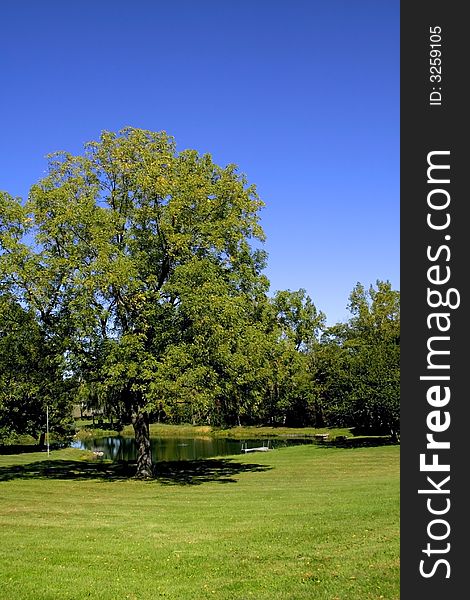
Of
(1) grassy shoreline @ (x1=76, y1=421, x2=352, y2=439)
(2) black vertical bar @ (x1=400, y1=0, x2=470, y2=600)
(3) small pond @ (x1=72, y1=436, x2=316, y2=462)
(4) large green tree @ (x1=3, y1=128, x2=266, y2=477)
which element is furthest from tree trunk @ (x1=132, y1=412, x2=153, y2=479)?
(1) grassy shoreline @ (x1=76, y1=421, x2=352, y2=439)

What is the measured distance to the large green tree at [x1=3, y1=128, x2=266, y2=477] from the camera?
2600cm

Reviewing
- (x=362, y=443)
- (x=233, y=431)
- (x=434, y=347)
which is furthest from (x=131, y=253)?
(x=233, y=431)

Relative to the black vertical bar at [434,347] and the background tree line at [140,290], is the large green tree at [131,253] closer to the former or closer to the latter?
the background tree line at [140,290]

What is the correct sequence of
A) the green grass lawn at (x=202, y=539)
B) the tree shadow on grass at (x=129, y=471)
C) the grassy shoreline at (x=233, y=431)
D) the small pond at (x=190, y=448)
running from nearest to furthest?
the green grass lawn at (x=202, y=539)
the tree shadow on grass at (x=129, y=471)
the small pond at (x=190, y=448)
the grassy shoreline at (x=233, y=431)

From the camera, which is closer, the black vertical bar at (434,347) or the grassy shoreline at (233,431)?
the black vertical bar at (434,347)

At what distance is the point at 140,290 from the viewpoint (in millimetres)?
27078

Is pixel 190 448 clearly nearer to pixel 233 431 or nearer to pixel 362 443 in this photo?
pixel 362 443

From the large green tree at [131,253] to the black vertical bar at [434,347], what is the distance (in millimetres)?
17534

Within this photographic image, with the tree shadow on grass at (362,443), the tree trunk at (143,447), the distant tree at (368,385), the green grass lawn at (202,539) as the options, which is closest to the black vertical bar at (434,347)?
the green grass lawn at (202,539)

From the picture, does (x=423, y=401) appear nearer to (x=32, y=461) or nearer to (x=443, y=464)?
(x=443, y=464)

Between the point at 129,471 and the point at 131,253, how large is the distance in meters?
11.5

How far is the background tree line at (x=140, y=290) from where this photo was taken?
25.8 metres

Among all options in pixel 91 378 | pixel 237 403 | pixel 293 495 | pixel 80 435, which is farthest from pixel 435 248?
pixel 80 435

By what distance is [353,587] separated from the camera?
10.3 meters
